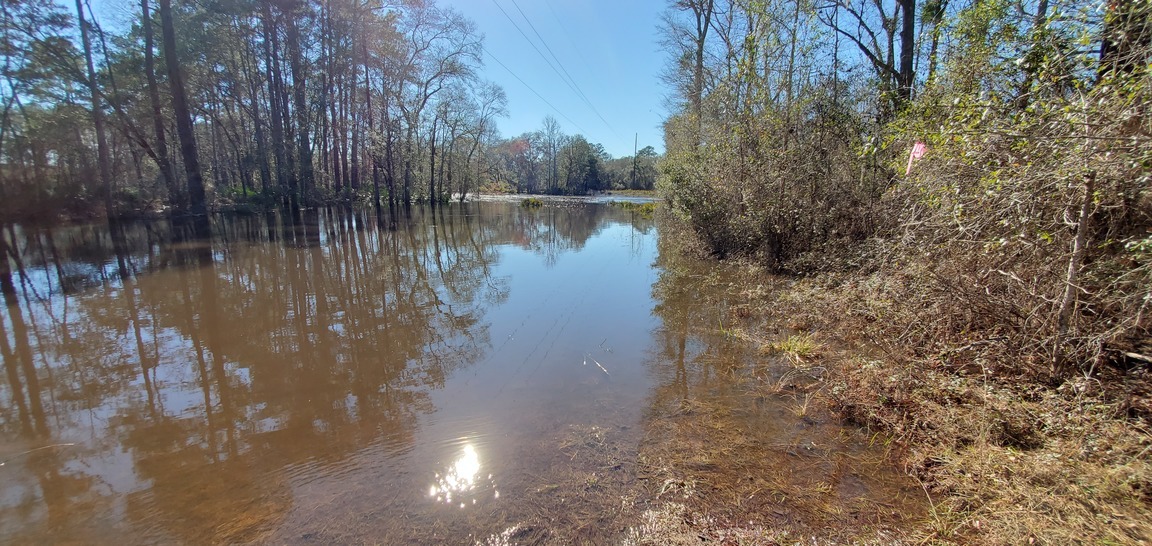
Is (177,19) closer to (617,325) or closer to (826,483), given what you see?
(617,325)

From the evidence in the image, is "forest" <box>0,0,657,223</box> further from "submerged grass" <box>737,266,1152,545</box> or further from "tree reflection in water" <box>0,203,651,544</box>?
"submerged grass" <box>737,266,1152,545</box>

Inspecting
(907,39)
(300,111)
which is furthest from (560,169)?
(907,39)

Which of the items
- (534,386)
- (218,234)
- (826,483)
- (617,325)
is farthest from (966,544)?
(218,234)

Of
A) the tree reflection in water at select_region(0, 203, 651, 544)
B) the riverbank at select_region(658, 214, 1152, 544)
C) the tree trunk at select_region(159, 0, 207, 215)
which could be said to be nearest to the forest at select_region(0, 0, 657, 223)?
the tree trunk at select_region(159, 0, 207, 215)

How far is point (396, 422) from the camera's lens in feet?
11.4

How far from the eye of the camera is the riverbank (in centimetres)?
194

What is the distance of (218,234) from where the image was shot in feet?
47.1

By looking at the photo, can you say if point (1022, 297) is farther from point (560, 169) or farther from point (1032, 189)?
point (560, 169)

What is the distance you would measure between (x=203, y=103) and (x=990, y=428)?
3331 centimetres

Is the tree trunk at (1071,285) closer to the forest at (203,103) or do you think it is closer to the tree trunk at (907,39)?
the tree trunk at (907,39)

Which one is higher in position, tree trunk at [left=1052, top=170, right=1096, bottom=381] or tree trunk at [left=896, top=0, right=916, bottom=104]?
tree trunk at [left=896, top=0, right=916, bottom=104]

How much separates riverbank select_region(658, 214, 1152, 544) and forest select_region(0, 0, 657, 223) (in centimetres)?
2256

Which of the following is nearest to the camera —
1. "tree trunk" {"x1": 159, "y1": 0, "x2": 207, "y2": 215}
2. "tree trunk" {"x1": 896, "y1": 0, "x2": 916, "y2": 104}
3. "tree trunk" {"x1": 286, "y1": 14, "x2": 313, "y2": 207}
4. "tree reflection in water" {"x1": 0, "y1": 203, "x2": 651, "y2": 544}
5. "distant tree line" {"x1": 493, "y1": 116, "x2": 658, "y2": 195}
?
"tree reflection in water" {"x1": 0, "y1": 203, "x2": 651, "y2": 544}

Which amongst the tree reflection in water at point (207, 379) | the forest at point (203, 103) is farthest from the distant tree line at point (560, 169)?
the tree reflection in water at point (207, 379)
